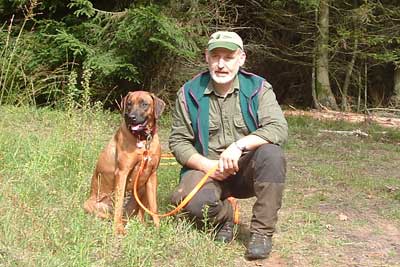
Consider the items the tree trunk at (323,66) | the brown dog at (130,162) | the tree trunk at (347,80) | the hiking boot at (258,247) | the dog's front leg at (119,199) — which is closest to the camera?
the hiking boot at (258,247)

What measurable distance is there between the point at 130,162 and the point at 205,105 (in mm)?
645

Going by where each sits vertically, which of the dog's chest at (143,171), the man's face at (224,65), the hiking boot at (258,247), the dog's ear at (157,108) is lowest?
the hiking boot at (258,247)

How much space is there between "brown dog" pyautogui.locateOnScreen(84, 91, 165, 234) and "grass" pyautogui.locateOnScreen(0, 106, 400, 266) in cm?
16

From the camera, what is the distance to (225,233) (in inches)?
167

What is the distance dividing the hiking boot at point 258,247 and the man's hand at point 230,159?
431 millimetres

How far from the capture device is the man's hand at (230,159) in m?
3.97

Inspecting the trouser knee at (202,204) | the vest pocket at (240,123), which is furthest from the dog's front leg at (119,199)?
the vest pocket at (240,123)

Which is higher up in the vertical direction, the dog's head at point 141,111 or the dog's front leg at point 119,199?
the dog's head at point 141,111

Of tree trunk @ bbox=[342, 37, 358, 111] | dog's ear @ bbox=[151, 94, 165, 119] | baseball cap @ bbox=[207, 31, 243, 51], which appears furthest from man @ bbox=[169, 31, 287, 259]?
tree trunk @ bbox=[342, 37, 358, 111]

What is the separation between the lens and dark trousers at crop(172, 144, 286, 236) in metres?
3.96

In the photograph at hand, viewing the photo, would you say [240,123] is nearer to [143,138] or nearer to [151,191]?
[143,138]

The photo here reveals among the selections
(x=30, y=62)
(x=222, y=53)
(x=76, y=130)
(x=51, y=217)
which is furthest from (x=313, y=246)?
(x=30, y=62)

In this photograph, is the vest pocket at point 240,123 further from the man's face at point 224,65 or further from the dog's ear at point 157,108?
the dog's ear at point 157,108

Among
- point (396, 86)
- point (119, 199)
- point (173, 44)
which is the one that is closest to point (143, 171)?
point (119, 199)
